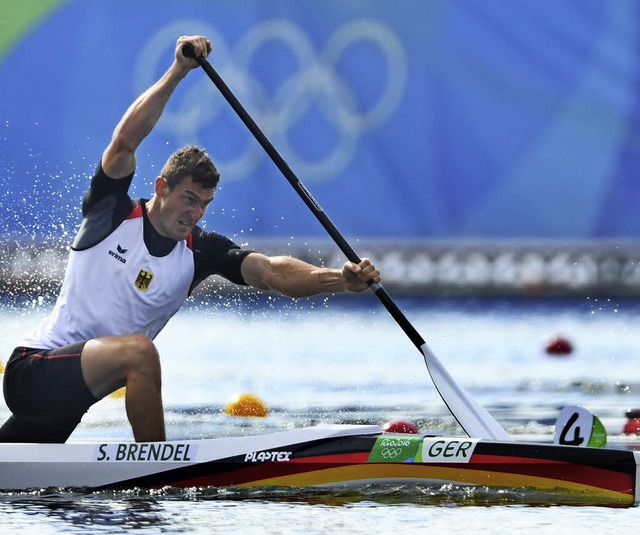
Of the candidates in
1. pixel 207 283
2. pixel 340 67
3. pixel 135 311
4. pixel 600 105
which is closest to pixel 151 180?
pixel 207 283

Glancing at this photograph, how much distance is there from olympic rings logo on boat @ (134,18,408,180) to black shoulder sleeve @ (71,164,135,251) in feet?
45.8

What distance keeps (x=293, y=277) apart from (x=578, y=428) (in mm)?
1487

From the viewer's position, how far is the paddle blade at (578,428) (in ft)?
20.1

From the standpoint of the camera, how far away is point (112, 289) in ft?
20.6

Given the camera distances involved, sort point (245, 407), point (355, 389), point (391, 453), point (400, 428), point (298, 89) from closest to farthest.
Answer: point (391, 453) → point (400, 428) → point (245, 407) → point (355, 389) → point (298, 89)

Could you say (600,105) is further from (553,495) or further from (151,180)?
(553,495)

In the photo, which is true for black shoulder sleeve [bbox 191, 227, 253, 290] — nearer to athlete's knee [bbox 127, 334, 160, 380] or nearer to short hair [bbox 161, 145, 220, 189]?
short hair [bbox 161, 145, 220, 189]

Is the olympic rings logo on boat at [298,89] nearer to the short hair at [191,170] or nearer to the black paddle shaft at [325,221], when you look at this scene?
the black paddle shaft at [325,221]

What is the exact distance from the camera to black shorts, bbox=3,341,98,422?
6.11 meters

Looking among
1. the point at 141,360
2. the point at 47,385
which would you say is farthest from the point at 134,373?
the point at 47,385

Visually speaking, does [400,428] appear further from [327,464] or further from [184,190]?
[184,190]

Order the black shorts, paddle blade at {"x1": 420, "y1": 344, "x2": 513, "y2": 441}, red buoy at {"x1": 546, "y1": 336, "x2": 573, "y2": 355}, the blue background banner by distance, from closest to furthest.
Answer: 1. the black shorts
2. paddle blade at {"x1": 420, "y1": 344, "x2": 513, "y2": 441}
3. red buoy at {"x1": 546, "y1": 336, "x2": 573, "y2": 355}
4. the blue background banner

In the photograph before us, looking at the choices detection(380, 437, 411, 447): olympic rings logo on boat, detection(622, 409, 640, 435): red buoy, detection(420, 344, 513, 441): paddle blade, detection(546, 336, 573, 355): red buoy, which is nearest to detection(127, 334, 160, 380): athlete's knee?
detection(380, 437, 411, 447): olympic rings logo on boat

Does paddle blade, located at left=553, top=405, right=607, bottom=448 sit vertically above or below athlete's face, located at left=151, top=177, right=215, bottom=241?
below
